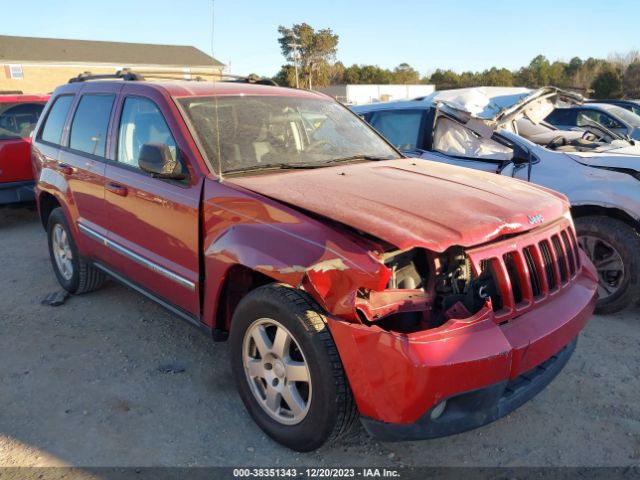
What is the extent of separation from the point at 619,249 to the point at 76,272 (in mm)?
4657

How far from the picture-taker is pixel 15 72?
39.9 m

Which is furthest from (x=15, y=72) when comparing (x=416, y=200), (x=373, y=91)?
(x=416, y=200)

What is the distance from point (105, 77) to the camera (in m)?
4.65

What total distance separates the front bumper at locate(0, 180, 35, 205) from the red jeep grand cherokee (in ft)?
14.2

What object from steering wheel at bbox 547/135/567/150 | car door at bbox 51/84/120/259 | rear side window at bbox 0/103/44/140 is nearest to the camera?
car door at bbox 51/84/120/259

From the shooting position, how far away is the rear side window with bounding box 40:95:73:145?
15.8ft

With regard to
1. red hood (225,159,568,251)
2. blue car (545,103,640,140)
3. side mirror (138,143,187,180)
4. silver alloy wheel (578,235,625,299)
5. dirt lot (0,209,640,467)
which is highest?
blue car (545,103,640,140)

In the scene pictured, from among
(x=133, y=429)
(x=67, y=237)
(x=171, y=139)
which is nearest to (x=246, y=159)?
(x=171, y=139)

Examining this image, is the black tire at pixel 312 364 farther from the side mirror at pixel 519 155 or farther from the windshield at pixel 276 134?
the side mirror at pixel 519 155

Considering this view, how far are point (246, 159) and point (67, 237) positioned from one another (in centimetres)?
239

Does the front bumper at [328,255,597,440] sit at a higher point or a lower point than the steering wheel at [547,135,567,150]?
lower

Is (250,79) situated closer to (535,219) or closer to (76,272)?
(76,272)

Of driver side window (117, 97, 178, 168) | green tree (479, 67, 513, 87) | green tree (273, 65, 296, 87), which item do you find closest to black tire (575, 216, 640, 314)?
driver side window (117, 97, 178, 168)

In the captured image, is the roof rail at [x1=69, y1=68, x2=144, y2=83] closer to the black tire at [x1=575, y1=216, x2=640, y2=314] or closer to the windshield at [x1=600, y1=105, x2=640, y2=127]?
the black tire at [x1=575, y1=216, x2=640, y2=314]
